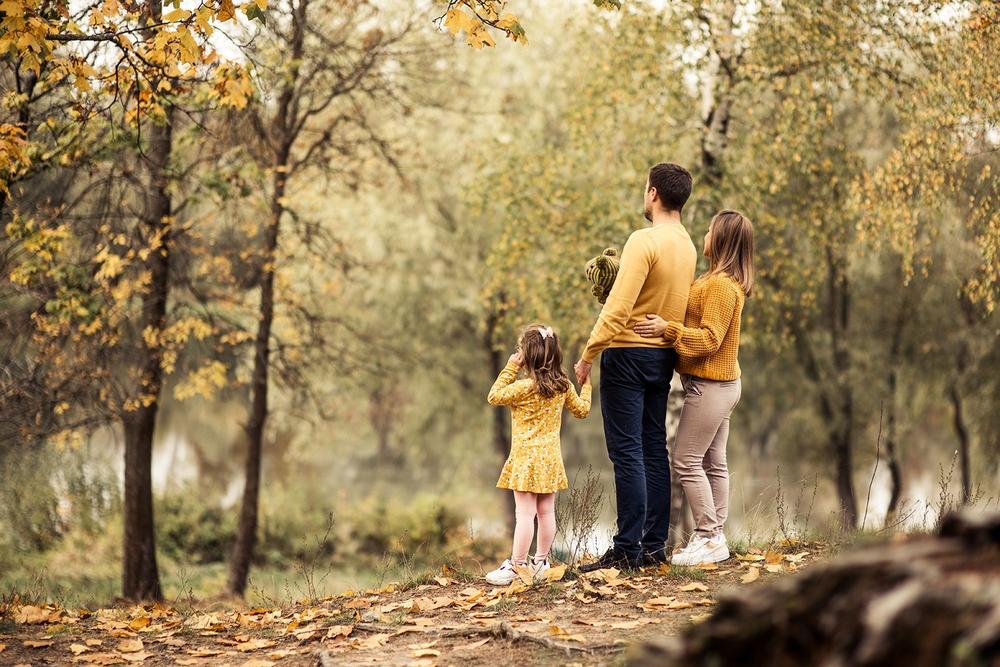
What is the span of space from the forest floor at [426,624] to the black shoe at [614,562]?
88 millimetres

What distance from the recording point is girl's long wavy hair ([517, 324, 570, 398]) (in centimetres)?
562

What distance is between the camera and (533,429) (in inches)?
227

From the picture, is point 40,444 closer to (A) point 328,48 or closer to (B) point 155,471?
(A) point 328,48

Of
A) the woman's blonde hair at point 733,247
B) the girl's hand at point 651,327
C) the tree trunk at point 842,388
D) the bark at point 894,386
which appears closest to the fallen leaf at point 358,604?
the girl's hand at point 651,327

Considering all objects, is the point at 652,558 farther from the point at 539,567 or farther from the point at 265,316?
the point at 265,316

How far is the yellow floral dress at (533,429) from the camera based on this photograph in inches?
223

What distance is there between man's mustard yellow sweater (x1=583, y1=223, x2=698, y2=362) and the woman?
0.26 feet

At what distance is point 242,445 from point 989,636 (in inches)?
1179

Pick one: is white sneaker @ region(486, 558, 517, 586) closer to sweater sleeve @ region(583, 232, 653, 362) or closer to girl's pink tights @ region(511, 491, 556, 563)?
girl's pink tights @ region(511, 491, 556, 563)

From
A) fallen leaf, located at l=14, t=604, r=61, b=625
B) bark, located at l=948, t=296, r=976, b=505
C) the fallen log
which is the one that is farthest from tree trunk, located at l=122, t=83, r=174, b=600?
bark, located at l=948, t=296, r=976, b=505

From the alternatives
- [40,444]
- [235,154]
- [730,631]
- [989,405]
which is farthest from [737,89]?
[989,405]

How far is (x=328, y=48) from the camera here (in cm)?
1175

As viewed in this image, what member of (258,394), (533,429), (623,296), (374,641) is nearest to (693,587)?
(533,429)

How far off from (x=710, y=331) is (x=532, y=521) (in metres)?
1.57
